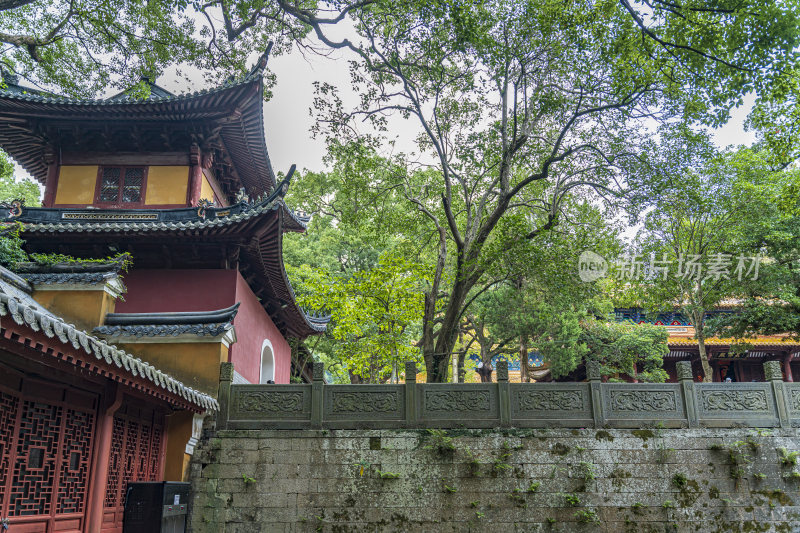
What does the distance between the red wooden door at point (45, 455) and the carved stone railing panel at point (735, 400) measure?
837 centimetres

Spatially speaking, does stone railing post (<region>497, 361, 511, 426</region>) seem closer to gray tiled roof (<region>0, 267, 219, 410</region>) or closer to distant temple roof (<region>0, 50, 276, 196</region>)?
gray tiled roof (<region>0, 267, 219, 410</region>)

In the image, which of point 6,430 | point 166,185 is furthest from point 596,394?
point 166,185

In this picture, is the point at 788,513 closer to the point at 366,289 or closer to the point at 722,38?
the point at 722,38

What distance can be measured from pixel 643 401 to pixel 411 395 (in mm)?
3584

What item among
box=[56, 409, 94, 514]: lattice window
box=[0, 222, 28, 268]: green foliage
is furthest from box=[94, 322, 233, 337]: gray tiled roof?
box=[56, 409, 94, 514]: lattice window

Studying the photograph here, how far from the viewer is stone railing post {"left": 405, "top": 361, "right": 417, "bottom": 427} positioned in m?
8.49

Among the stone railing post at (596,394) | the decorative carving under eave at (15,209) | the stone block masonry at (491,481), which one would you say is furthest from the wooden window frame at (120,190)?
the stone railing post at (596,394)

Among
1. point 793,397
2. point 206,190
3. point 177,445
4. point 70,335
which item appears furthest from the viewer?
point 206,190

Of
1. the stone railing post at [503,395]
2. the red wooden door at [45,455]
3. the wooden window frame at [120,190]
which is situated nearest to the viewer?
the red wooden door at [45,455]

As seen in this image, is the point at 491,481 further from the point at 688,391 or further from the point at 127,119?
the point at 127,119

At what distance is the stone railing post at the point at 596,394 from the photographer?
860cm

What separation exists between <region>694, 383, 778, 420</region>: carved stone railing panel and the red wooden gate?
789cm

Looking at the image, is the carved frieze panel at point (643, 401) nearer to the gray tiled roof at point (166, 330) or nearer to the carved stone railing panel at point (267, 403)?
the carved stone railing panel at point (267, 403)

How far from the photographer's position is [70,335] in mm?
4156
